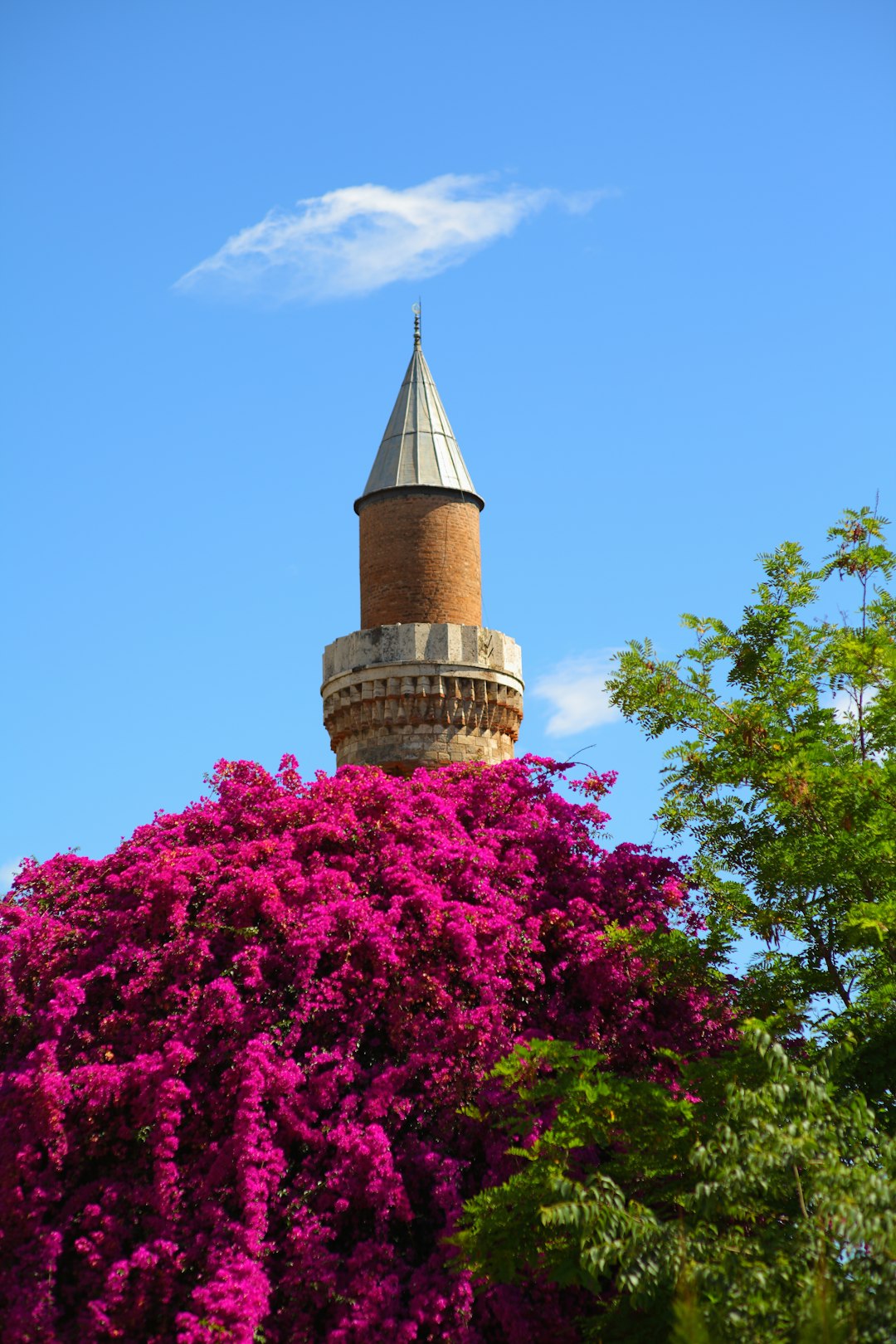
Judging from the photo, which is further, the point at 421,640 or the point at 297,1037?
the point at 421,640

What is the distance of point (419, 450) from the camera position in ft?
85.6

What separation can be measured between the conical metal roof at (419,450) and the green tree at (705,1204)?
14601 millimetres

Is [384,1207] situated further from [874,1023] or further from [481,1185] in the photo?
[874,1023]

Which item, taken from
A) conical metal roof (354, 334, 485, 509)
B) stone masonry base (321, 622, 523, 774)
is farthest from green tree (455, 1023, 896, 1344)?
conical metal roof (354, 334, 485, 509)

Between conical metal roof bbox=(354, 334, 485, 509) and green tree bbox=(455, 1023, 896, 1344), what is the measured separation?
47.9 feet

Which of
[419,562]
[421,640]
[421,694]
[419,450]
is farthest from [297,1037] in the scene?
[419,450]

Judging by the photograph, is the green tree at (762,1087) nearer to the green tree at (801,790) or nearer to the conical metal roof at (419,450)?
the green tree at (801,790)

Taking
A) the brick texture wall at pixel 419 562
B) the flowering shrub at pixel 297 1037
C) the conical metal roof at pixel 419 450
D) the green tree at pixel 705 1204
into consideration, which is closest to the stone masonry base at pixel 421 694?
the brick texture wall at pixel 419 562

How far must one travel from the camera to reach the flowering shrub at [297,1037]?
11.9m

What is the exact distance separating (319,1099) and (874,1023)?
4.63m

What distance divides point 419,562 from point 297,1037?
1313cm

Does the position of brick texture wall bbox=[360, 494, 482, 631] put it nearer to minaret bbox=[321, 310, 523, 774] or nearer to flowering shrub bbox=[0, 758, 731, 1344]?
minaret bbox=[321, 310, 523, 774]

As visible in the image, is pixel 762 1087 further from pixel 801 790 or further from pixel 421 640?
pixel 421 640

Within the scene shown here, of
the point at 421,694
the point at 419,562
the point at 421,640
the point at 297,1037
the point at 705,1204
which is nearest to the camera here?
the point at 705,1204
